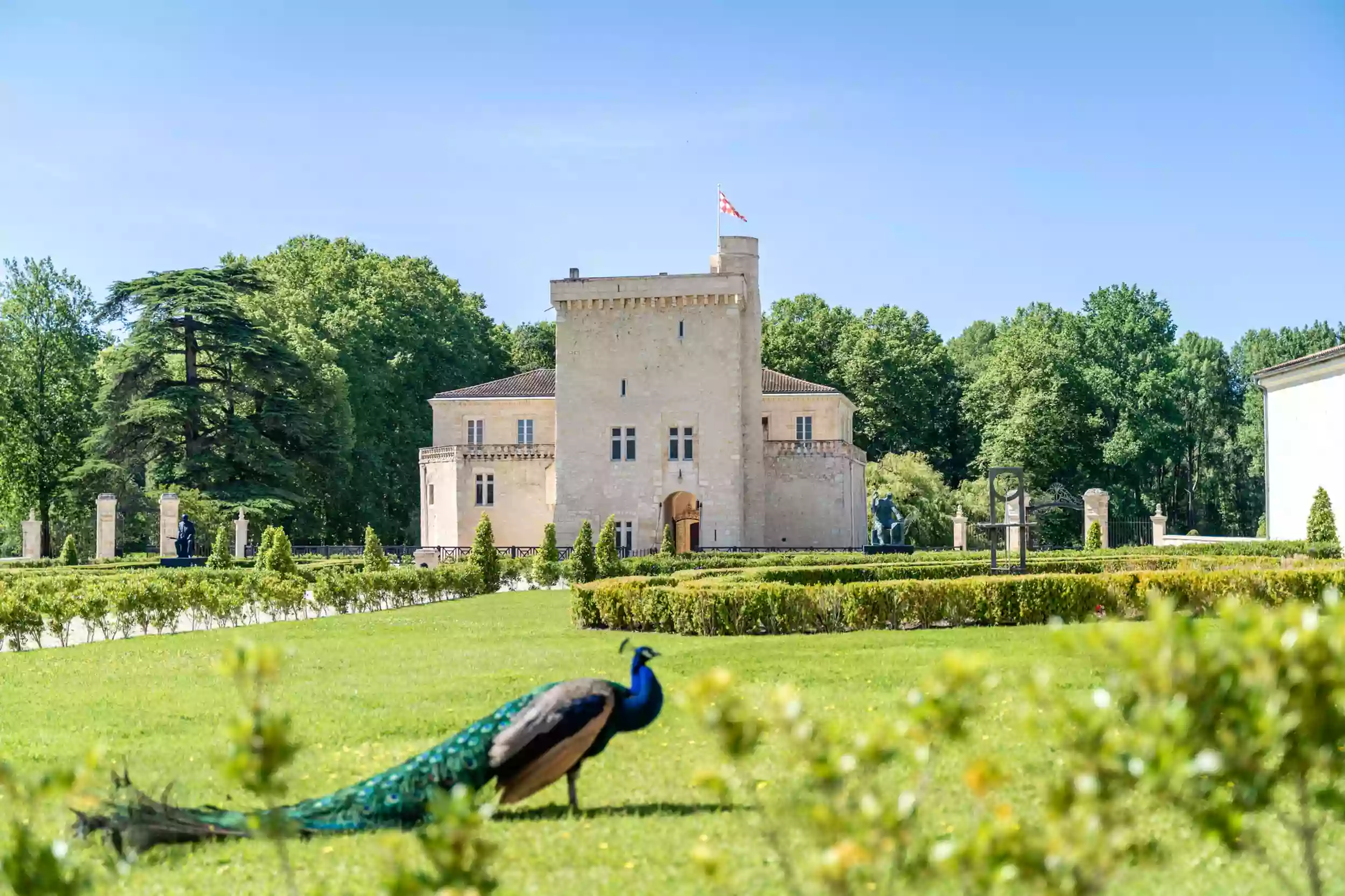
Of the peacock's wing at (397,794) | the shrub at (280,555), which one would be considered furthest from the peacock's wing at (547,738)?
the shrub at (280,555)

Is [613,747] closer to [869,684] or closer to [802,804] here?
[869,684]

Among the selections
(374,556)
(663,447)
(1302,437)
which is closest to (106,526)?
(374,556)

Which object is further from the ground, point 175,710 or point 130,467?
point 130,467

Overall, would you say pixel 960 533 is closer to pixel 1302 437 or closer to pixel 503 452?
pixel 1302 437

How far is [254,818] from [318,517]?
51.8 m

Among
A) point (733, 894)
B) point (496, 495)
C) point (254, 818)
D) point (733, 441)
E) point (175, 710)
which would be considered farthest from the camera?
point (496, 495)

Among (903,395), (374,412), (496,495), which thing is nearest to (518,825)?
(496,495)

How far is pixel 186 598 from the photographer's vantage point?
21.8 metres

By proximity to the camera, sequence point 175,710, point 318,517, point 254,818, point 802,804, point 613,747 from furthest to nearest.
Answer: point 318,517
point 175,710
point 613,747
point 254,818
point 802,804

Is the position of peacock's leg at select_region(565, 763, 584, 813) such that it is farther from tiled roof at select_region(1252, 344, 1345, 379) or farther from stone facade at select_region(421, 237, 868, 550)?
stone facade at select_region(421, 237, 868, 550)

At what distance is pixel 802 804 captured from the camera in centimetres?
369

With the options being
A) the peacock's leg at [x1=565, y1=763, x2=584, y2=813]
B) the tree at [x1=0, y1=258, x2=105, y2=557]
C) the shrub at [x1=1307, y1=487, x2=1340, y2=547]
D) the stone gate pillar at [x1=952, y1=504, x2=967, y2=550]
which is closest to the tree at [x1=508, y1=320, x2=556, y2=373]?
the tree at [x1=0, y1=258, x2=105, y2=557]

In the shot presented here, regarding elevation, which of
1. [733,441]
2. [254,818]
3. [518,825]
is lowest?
[518,825]

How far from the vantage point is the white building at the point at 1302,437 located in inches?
1416
